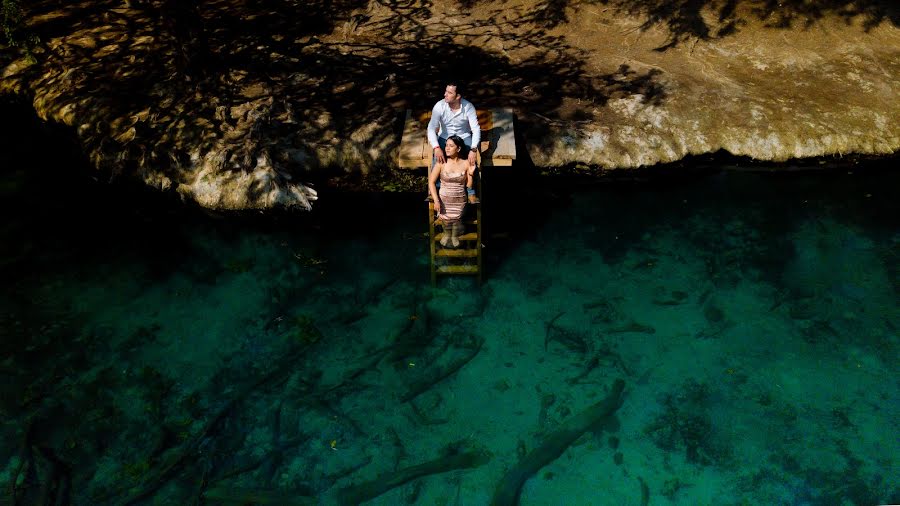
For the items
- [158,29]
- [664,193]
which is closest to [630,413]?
[664,193]

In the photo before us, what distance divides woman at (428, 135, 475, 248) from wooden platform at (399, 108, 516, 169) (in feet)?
0.90

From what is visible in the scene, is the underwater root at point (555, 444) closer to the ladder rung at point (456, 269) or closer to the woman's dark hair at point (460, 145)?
the ladder rung at point (456, 269)

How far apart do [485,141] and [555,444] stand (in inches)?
146

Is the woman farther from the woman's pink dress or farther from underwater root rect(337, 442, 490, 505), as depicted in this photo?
underwater root rect(337, 442, 490, 505)

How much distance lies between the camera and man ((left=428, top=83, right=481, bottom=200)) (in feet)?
26.8

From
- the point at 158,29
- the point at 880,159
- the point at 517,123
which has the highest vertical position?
the point at 158,29

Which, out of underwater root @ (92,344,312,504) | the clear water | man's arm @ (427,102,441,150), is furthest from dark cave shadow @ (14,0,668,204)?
underwater root @ (92,344,312,504)

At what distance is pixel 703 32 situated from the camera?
1186 centimetres

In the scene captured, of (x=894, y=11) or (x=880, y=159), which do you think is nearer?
(x=880, y=159)

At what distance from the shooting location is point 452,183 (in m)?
8.13

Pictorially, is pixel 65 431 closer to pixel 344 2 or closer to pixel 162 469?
pixel 162 469

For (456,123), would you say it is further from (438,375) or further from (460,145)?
(438,375)

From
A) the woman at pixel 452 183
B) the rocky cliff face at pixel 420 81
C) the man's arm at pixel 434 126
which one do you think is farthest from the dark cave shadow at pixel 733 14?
the woman at pixel 452 183

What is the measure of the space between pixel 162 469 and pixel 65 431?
1289mm
